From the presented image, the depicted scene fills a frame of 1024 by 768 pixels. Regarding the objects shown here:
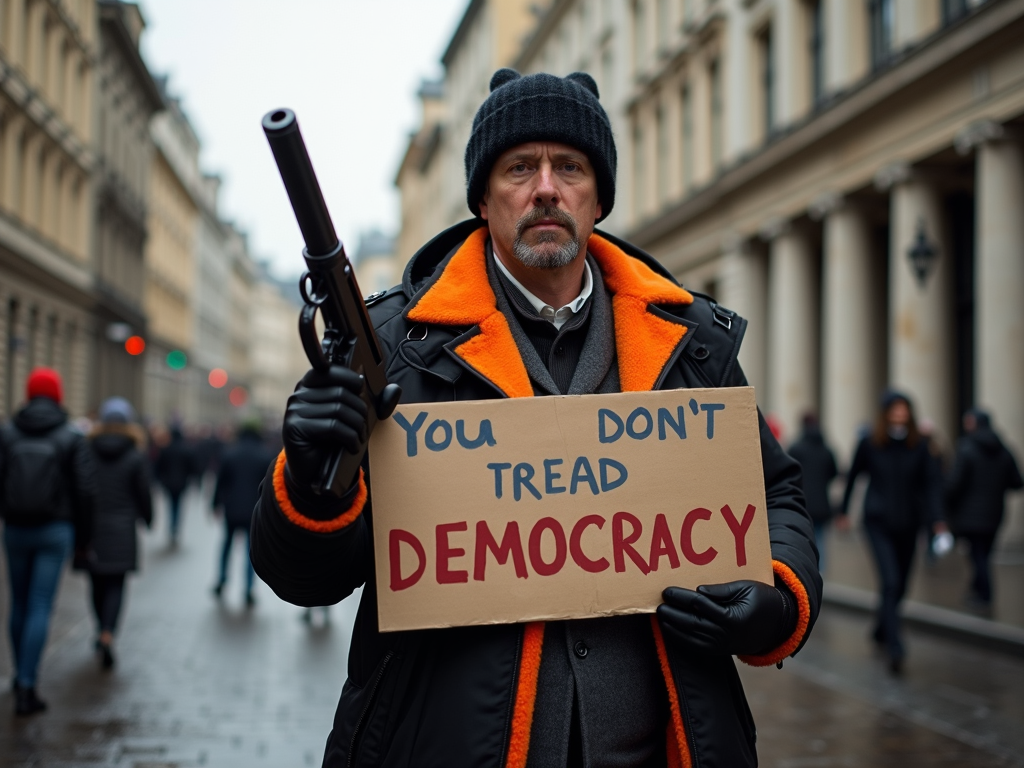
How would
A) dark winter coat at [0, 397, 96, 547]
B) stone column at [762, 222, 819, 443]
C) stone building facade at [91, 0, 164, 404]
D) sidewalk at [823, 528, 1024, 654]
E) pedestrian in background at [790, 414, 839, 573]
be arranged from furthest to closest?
stone building facade at [91, 0, 164, 404] → stone column at [762, 222, 819, 443] → pedestrian in background at [790, 414, 839, 573] → sidewalk at [823, 528, 1024, 654] → dark winter coat at [0, 397, 96, 547]

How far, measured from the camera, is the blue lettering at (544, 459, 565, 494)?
237cm

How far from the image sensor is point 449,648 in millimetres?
2258

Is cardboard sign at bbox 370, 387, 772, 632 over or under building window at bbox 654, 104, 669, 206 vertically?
under

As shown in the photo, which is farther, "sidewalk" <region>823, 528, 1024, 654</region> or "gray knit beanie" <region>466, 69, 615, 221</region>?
"sidewalk" <region>823, 528, 1024, 654</region>

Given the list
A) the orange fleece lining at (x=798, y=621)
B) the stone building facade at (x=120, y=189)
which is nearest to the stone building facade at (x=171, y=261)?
the stone building facade at (x=120, y=189)

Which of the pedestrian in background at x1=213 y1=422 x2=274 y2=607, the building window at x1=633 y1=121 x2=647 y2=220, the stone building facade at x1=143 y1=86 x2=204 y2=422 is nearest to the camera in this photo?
the pedestrian in background at x1=213 y1=422 x2=274 y2=607

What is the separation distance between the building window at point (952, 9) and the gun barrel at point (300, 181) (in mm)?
15955

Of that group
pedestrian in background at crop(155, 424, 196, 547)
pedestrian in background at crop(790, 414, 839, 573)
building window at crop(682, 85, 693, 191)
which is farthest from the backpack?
building window at crop(682, 85, 693, 191)

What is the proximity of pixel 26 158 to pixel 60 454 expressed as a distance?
2526 centimetres

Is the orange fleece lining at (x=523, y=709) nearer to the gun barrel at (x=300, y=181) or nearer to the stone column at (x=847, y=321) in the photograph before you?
the gun barrel at (x=300, y=181)

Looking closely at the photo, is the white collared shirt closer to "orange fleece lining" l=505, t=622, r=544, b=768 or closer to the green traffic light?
"orange fleece lining" l=505, t=622, r=544, b=768

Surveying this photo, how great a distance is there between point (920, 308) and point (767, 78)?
857cm

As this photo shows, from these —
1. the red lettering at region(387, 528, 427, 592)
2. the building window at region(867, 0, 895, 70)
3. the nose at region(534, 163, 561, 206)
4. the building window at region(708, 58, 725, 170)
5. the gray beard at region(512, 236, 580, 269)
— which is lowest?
the red lettering at region(387, 528, 427, 592)

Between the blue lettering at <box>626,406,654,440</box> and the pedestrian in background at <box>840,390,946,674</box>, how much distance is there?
256 inches
